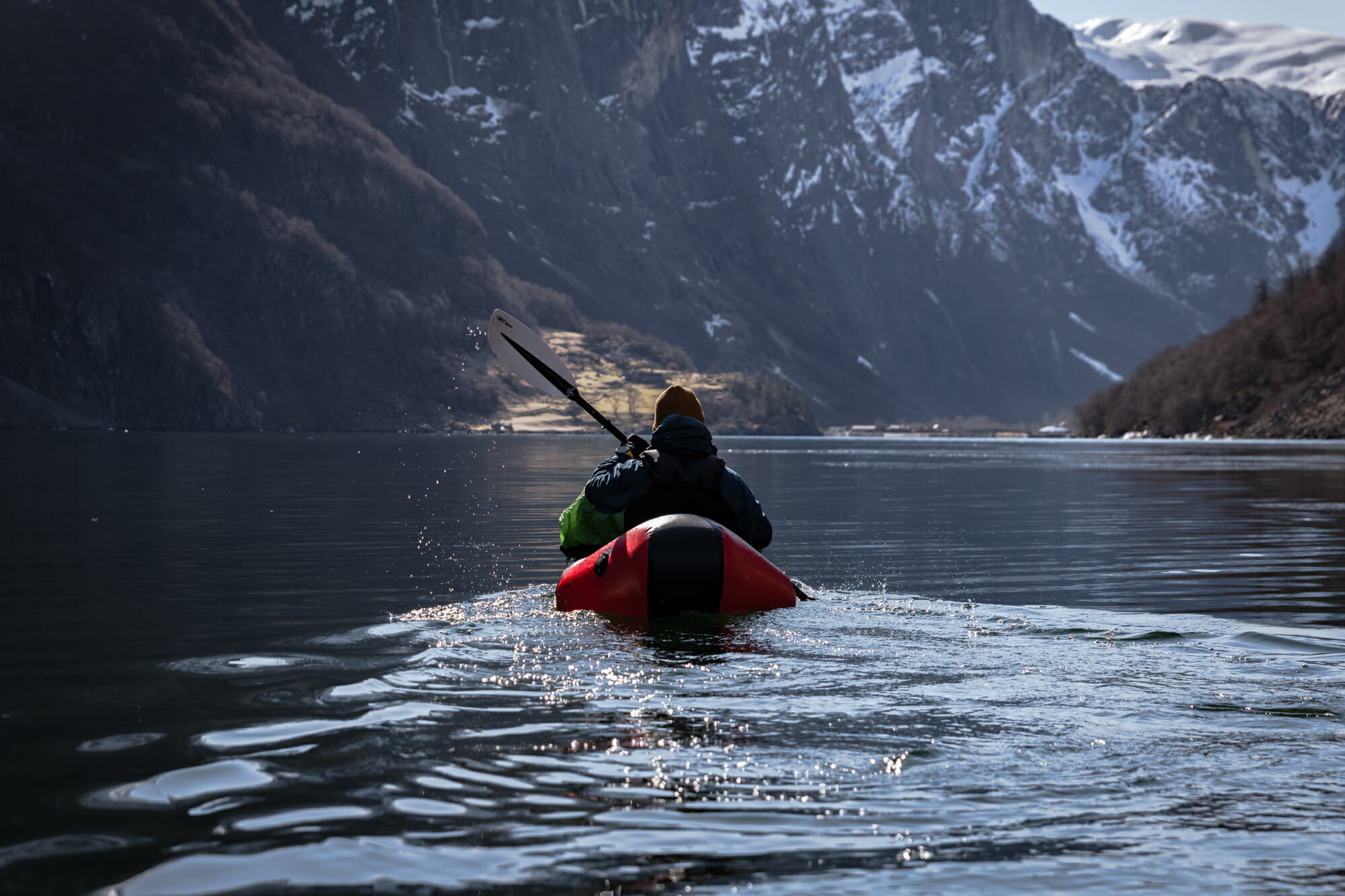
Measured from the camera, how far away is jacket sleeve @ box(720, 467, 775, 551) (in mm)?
15750

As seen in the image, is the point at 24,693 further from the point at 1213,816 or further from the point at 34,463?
the point at 34,463

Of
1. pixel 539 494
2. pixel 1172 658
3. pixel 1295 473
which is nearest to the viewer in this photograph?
pixel 1172 658

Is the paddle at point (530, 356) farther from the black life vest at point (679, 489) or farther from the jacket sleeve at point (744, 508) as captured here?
the black life vest at point (679, 489)

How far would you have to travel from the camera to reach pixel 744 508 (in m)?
15.9

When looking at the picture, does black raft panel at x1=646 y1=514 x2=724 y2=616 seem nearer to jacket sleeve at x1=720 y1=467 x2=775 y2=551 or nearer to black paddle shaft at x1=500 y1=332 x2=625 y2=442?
jacket sleeve at x1=720 y1=467 x2=775 y2=551

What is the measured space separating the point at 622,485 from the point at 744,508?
5.25ft

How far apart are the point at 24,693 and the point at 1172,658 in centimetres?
1072

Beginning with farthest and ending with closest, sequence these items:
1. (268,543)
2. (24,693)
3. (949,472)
A: (949,472) → (268,543) → (24,693)

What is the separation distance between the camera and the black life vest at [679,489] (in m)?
15.5

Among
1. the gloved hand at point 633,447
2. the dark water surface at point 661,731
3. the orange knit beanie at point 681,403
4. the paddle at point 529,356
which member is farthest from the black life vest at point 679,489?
the paddle at point 529,356

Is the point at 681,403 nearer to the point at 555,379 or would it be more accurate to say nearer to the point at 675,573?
the point at 675,573

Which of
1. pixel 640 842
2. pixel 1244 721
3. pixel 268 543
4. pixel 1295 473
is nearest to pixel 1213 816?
pixel 1244 721

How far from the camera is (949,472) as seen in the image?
7769 cm

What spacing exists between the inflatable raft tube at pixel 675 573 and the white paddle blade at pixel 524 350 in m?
7.54
